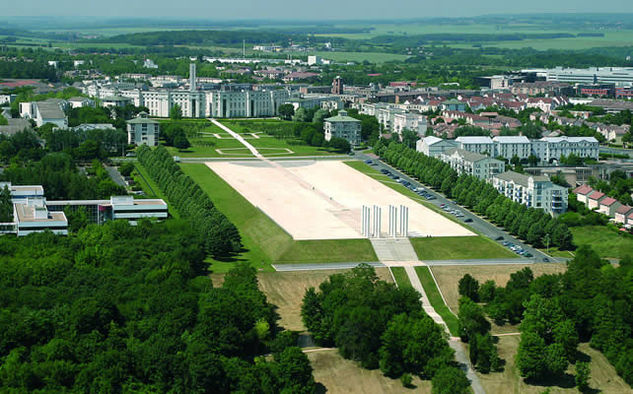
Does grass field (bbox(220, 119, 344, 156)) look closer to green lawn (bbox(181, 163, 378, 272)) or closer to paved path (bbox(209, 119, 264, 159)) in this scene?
paved path (bbox(209, 119, 264, 159))

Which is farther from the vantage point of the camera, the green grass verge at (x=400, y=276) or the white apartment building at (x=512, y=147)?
the white apartment building at (x=512, y=147)

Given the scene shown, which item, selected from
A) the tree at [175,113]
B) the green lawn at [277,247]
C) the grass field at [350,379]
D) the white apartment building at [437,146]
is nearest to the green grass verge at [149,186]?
the green lawn at [277,247]

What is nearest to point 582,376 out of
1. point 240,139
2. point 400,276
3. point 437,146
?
point 400,276

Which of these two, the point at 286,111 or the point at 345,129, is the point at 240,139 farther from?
the point at 286,111

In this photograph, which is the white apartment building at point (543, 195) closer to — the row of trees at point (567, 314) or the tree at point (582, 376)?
the row of trees at point (567, 314)

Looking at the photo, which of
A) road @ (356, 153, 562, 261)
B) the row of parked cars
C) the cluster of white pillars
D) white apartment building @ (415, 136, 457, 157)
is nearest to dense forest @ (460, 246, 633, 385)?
the row of parked cars
